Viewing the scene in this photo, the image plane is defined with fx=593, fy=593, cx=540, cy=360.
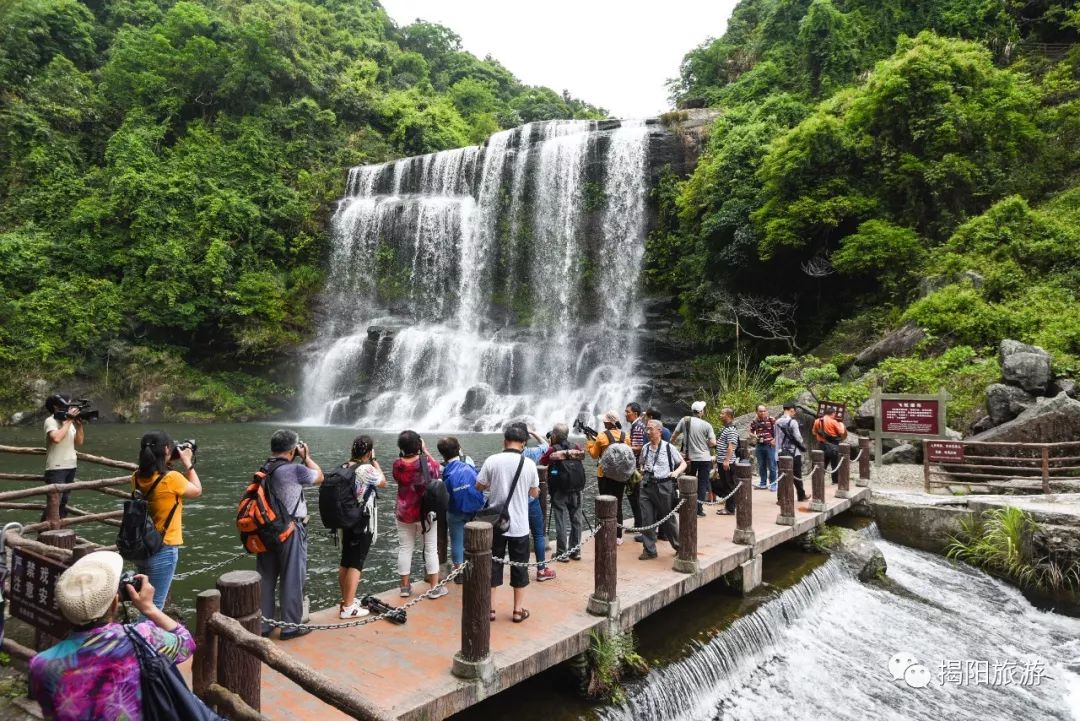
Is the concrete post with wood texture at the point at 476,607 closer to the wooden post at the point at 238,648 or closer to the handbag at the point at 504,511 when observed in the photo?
the handbag at the point at 504,511

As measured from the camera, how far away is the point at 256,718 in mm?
2736

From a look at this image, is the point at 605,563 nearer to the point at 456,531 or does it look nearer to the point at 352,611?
the point at 456,531

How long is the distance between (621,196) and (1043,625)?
2413 centimetres

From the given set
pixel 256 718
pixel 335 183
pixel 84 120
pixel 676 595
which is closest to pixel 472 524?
pixel 256 718

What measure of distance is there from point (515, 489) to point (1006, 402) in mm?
11470

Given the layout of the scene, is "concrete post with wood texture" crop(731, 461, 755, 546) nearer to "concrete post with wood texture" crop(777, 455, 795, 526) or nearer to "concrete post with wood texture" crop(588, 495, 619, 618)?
"concrete post with wood texture" crop(777, 455, 795, 526)

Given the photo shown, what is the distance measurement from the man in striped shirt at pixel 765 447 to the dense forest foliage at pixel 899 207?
473cm

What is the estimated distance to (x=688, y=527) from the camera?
623cm

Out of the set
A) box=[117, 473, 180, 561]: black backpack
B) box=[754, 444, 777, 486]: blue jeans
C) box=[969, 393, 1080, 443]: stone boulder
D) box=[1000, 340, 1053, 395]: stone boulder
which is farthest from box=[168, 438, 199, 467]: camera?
box=[1000, 340, 1053, 395]: stone boulder

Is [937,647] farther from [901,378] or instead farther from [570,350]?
[570,350]

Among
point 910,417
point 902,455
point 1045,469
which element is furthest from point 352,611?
point 902,455

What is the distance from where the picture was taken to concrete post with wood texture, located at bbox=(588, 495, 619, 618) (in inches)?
199

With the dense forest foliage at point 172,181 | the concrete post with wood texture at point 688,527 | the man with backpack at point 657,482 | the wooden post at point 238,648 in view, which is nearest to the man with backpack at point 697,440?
the man with backpack at point 657,482

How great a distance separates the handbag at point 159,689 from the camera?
6.47ft
